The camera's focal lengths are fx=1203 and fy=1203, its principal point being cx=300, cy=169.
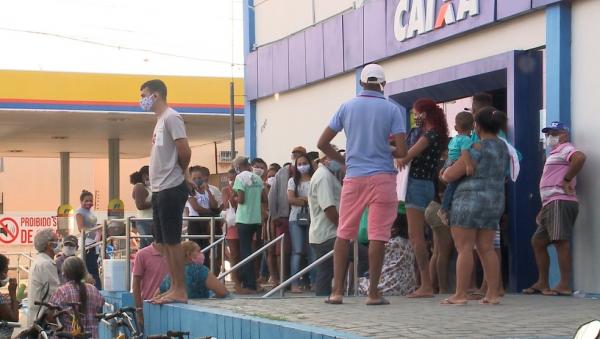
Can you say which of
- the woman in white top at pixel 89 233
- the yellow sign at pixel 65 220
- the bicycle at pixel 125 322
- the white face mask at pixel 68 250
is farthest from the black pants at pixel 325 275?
the yellow sign at pixel 65 220

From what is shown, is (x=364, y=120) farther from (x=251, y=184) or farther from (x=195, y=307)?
(x=251, y=184)

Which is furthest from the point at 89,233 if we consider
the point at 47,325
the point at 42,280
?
the point at 47,325

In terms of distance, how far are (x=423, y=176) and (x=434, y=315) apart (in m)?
2.28

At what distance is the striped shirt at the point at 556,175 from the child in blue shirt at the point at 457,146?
1090 mm

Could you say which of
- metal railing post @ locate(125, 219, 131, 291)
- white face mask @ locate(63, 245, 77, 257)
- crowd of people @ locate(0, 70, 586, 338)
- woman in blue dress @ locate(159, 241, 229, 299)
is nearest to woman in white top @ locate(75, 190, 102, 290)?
white face mask @ locate(63, 245, 77, 257)

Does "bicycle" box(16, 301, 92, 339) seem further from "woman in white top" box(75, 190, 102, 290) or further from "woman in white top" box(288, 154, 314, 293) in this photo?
"woman in white top" box(75, 190, 102, 290)

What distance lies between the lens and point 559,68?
11461 millimetres

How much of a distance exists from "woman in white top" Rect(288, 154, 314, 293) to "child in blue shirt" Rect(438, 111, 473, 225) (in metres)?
3.51

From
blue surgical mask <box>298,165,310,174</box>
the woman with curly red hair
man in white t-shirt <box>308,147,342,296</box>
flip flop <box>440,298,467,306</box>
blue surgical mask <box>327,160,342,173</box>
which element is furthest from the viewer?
blue surgical mask <box>298,165,310,174</box>

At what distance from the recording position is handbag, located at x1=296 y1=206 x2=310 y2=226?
44.2 ft

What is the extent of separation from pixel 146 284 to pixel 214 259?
383 centimetres

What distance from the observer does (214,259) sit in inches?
612

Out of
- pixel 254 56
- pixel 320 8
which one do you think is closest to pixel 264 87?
pixel 254 56

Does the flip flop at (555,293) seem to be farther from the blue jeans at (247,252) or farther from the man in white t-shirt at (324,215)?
the blue jeans at (247,252)
